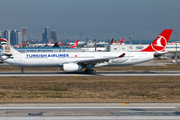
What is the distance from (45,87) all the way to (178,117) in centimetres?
1706

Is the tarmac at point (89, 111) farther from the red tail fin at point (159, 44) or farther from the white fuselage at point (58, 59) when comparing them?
the red tail fin at point (159, 44)

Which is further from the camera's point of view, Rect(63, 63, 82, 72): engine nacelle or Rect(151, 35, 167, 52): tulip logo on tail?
Rect(151, 35, 167, 52): tulip logo on tail

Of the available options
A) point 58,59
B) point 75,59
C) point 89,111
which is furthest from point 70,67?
point 89,111

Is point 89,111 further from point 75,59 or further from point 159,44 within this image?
point 159,44

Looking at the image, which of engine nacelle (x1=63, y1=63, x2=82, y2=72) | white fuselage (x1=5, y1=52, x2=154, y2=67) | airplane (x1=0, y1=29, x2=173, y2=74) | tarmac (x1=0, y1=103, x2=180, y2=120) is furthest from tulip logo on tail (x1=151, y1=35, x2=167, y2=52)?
tarmac (x1=0, y1=103, x2=180, y2=120)

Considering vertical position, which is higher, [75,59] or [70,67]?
[75,59]

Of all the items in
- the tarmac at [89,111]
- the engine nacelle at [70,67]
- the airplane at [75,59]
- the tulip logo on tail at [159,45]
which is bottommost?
the tarmac at [89,111]

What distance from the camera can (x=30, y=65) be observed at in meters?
40.8

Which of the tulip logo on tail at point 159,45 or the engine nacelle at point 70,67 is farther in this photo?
the tulip logo on tail at point 159,45

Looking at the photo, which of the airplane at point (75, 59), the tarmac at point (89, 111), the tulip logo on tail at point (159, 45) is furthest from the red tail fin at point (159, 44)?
the tarmac at point (89, 111)

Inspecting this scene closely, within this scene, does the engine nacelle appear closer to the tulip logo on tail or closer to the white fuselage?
the white fuselage

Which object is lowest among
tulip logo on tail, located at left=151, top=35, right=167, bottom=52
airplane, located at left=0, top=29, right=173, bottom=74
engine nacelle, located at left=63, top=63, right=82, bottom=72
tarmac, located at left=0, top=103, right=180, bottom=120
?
tarmac, located at left=0, top=103, right=180, bottom=120

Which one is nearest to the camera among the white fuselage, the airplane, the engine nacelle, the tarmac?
the tarmac

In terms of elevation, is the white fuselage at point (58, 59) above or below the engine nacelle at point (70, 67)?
above
